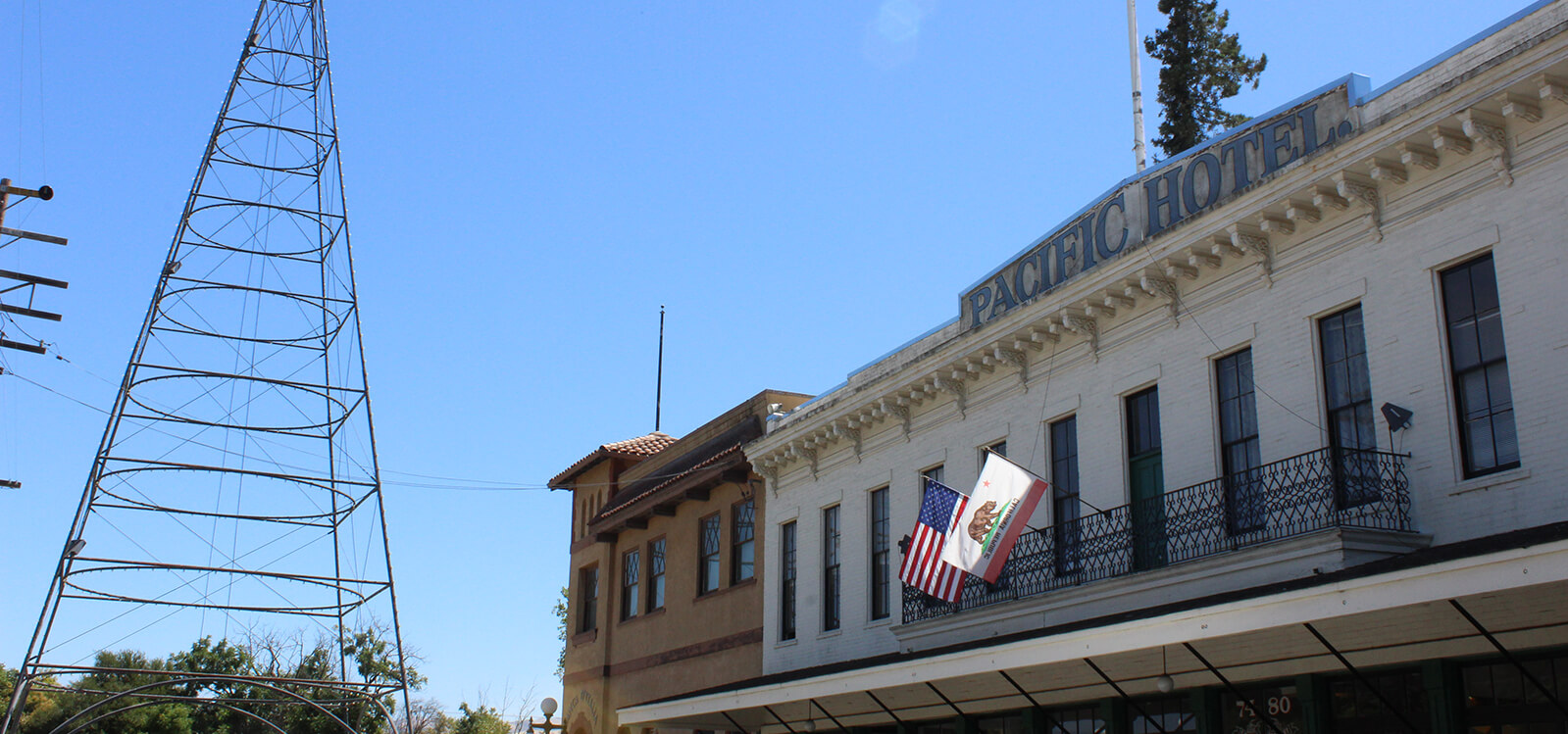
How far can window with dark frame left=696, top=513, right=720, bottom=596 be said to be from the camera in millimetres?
29453

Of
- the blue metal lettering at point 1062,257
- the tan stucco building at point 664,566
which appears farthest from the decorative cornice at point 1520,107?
the tan stucco building at point 664,566

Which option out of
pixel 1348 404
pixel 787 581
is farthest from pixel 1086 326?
pixel 787 581

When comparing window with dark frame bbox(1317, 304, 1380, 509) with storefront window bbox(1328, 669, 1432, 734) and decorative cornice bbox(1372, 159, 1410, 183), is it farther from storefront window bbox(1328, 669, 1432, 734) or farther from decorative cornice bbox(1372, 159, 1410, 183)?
storefront window bbox(1328, 669, 1432, 734)

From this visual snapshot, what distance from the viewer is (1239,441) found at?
1620cm

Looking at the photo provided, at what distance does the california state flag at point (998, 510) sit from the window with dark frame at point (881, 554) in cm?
559

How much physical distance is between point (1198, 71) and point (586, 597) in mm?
20922

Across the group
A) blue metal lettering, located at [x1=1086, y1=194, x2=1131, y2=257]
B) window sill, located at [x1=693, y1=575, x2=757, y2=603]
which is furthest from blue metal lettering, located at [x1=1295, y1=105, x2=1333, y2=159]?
window sill, located at [x1=693, y1=575, x2=757, y2=603]

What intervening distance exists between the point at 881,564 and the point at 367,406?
11639mm

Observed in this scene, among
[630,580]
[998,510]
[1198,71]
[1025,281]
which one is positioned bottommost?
[998,510]

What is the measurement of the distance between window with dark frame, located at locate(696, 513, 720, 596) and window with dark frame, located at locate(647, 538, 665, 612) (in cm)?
220

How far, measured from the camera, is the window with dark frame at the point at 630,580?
33.1 meters

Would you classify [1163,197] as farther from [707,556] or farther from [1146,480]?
[707,556]

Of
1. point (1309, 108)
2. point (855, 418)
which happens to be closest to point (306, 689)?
point (855, 418)

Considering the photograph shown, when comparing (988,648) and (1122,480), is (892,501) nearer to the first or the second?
(1122,480)
